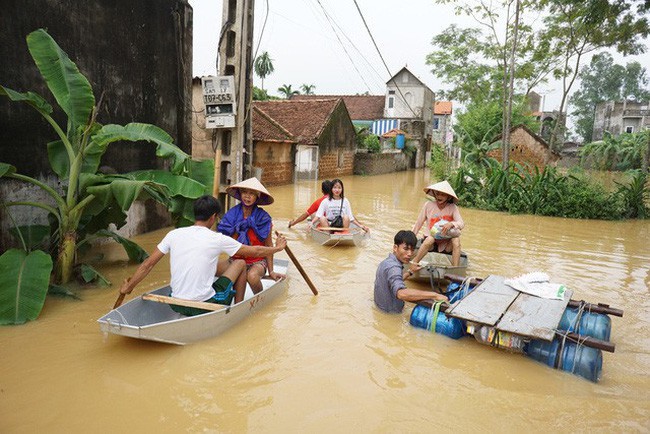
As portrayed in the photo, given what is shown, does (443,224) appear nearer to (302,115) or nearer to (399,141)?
(302,115)

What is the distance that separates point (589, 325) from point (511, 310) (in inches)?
33.4

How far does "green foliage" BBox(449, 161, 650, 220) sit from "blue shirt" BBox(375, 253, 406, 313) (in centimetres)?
1067

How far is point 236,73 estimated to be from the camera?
825cm

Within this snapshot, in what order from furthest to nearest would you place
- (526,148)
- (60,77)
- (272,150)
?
(526,148), (272,150), (60,77)

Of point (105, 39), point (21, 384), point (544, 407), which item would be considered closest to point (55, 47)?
point (105, 39)

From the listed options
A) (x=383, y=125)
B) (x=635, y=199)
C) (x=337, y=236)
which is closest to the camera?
(x=337, y=236)

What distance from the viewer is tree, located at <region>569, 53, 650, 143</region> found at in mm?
54438

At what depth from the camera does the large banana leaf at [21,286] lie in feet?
15.6

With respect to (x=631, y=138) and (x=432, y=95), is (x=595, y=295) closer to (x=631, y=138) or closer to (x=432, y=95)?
(x=631, y=138)

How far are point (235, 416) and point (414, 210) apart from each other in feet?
41.3

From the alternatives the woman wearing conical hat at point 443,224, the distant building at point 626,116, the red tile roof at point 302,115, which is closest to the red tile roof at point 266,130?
the red tile roof at point 302,115

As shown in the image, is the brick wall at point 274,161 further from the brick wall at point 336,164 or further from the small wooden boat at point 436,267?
the small wooden boat at point 436,267

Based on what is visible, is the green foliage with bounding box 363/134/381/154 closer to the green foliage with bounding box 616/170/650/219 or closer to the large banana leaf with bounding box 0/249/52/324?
the green foliage with bounding box 616/170/650/219

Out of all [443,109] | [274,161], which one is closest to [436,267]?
[274,161]
